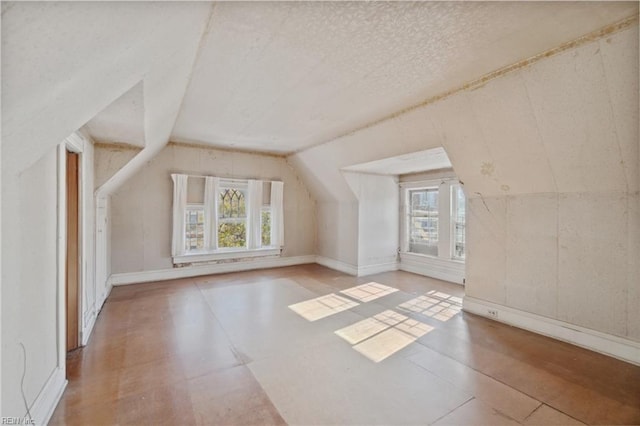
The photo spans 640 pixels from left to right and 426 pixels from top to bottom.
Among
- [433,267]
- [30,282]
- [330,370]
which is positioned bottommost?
[330,370]

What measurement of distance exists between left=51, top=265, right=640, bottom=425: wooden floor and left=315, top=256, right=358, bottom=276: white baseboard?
185 centimetres

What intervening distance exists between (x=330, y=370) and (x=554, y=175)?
2909 millimetres

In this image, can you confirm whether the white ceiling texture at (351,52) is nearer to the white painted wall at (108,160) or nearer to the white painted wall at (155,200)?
the white painted wall at (108,160)

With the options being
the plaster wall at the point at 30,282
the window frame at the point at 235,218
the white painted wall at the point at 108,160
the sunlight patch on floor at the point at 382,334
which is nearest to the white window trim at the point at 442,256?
the sunlight patch on floor at the point at 382,334

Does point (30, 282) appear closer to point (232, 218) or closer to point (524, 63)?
point (524, 63)

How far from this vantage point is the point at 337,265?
6.33m

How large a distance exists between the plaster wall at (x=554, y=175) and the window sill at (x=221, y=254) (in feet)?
Result: 12.4

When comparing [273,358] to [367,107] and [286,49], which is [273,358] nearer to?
[286,49]

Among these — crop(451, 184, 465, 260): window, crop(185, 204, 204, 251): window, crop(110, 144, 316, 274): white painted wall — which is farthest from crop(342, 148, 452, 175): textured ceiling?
crop(185, 204, 204, 251): window

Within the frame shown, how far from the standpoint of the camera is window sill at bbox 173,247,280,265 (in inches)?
217

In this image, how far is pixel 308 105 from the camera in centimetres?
328

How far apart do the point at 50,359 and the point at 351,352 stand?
235 centimetres

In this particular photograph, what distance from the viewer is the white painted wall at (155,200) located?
16.6ft

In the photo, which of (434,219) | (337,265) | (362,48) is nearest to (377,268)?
(337,265)
